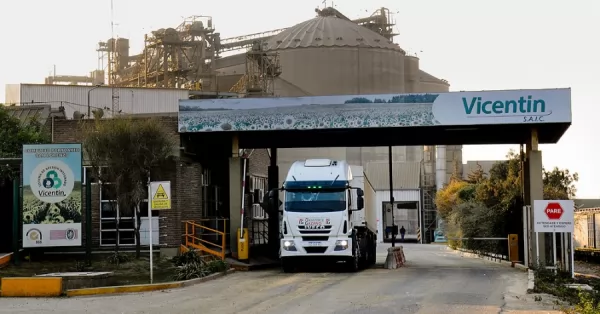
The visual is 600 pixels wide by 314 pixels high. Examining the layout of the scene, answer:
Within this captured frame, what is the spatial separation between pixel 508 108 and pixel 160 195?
13193 mm

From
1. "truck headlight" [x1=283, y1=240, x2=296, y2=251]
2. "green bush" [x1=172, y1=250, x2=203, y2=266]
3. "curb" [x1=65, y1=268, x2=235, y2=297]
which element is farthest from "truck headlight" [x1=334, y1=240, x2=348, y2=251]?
"curb" [x1=65, y1=268, x2=235, y2=297]

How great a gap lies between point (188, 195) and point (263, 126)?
3776 mm

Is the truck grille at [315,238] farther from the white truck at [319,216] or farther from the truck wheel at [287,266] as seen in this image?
the truck wheel at [287,266]

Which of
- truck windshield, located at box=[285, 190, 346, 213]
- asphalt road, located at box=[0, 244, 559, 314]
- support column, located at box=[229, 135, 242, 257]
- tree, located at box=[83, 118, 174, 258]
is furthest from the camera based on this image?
support column, located at box=[229, 135, 242, 257]

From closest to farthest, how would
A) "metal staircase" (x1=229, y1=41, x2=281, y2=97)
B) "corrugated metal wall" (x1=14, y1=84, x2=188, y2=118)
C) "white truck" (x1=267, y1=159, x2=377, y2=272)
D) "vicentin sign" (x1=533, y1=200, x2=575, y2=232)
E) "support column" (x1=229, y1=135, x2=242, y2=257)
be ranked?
"vicentin sign" (x1=533, y1=200, x2=575, y2=232)
"white truck" (x1=267, y1=159, x2=377, y2=272)
"support column" (x1=229, y1=135, x2=242, y2=257)
"corrugated metal wall" (x1=14, y1=84, x2=188, y2=118)
"metal staircase" (x1=229, y1=41, x2=281, y2=97)

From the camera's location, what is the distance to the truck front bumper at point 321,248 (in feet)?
95.6

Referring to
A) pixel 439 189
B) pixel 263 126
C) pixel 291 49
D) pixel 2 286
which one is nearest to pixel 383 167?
pixel 439 189

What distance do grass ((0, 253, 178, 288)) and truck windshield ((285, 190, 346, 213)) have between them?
4516 millimetres

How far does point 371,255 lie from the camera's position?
36.6 m

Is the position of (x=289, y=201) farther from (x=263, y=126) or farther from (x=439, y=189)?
(x=439, y=189)

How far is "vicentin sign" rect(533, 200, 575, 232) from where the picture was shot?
26.7 m

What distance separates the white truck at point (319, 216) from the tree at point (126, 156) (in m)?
4.87

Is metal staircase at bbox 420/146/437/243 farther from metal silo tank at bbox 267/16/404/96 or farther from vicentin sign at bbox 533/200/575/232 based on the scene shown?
vicentin sign at bbox 533/200/575/232

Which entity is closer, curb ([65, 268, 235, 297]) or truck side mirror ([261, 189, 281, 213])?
curb ([65, 268, 235, 297])
